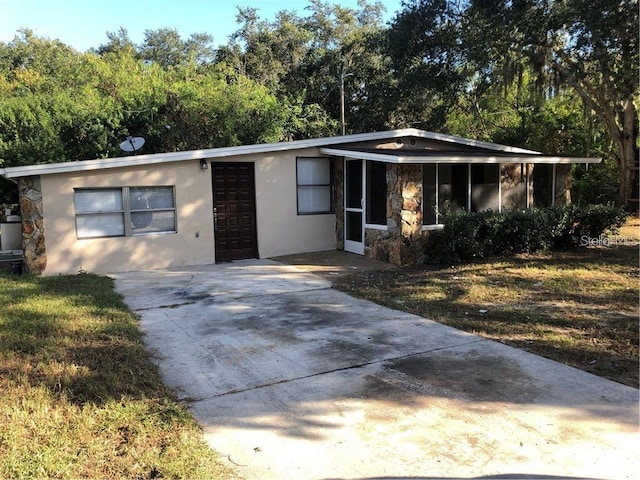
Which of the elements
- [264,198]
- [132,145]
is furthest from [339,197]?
[132,145]

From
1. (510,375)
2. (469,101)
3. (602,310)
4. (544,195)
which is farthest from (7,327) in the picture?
(469,101)

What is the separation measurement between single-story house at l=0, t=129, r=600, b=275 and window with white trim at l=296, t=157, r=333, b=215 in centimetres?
2

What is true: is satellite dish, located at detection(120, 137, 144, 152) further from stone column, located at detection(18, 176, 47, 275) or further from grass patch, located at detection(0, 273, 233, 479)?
grass patch, located at detection(0, 273, 233, 479)

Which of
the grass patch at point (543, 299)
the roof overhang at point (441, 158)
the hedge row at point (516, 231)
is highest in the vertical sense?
the roof overhang at point (441, 158)

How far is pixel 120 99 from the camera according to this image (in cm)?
1845

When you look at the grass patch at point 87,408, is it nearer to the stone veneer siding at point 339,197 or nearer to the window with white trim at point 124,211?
the window with white trim at point 124,211

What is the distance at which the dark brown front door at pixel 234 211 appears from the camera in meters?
10.8

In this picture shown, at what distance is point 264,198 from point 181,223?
180 cm

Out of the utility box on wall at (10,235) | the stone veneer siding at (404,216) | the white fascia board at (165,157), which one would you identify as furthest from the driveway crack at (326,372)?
the utility box on wall at (10,235)

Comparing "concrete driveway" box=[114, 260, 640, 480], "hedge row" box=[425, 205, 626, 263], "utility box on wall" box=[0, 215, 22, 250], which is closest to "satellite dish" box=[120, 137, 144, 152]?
"utility box on wall" box=[0, 215, 22, 250]

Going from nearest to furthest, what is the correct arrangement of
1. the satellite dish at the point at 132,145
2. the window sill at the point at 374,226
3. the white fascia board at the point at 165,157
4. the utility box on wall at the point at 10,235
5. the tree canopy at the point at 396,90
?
the white fascia board at the point at 165,157 → the window sill at the point at 374,226 → the utility box on wall at the point at 10,235 → the satellite dish at the point at 132,145 → the tree canopy at the point at 396,90

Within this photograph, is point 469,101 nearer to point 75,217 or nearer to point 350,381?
point 75,217

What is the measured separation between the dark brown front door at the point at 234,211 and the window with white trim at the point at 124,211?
3.12ft

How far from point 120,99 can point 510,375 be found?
17635 mm
